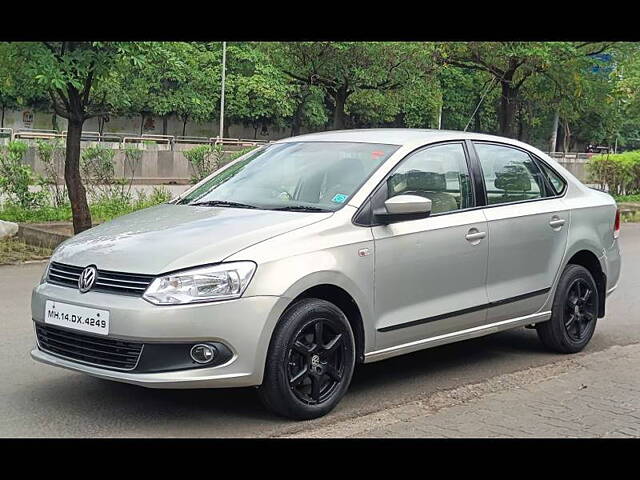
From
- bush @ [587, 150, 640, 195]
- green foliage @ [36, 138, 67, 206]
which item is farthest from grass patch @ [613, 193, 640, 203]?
green foliage @ [36, 138, 67, 206]

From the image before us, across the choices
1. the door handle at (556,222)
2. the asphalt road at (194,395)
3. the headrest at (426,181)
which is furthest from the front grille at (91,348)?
the door handle at (556,222)

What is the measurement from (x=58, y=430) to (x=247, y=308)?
1.22m

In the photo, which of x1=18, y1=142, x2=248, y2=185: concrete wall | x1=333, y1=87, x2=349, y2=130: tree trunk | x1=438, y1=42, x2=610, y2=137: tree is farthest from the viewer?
x1=18, y1=142, x2=248, y2=185: concrete wall

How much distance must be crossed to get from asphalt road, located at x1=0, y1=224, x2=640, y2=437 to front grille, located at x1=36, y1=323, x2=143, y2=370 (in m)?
0.36

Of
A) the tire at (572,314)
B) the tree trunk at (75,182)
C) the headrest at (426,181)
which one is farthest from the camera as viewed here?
the tree trunk at (75,182)

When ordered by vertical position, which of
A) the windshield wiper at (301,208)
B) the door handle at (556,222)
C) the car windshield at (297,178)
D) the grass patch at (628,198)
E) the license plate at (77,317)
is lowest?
the grass patch at (628,198)

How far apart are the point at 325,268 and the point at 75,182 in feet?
26.7

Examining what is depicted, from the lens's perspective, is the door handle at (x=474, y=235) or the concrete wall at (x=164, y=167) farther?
the concrete wall at (x=164, y=167)

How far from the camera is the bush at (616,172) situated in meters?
25.8

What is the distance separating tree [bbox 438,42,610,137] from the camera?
19141 mm

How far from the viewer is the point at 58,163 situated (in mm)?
16484

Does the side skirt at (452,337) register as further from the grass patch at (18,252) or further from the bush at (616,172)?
the bush at (616,172)

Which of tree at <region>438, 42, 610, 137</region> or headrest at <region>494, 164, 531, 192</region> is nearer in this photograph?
headrest at <region>494, 164, 531, 192</region>

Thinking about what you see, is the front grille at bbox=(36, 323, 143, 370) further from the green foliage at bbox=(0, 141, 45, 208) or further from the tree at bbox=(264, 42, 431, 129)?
the tree at bbox=(264, 42, 431, 129)
